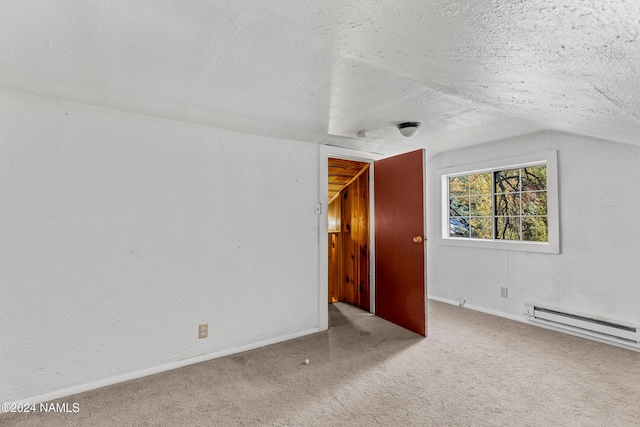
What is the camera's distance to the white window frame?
10.00 feet

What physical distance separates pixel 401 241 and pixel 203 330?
2.08 metres

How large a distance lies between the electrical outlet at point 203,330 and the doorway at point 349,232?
6.52 feet

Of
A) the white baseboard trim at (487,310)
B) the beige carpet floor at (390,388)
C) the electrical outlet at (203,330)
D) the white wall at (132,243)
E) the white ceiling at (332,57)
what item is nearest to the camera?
the white ceiling at (332,57)

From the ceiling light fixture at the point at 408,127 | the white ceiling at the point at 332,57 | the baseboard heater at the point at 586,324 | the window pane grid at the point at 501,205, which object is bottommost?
the baseboard heater at the point at 586,324

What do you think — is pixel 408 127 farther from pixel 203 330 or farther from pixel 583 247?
pixel 203 330

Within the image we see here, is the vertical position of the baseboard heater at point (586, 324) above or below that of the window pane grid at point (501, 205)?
below

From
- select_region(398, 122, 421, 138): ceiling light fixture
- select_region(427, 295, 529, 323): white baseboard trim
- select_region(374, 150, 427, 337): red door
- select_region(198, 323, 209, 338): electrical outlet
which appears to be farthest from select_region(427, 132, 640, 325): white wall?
select_region(198, 323, 209, 338): electrical outlet

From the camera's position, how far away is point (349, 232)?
4312mm

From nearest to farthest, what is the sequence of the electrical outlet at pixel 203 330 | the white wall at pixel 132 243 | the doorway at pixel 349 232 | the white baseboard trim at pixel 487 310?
the white wall at pixel 132 243
the electrical outlet at pixel 203 330
the white baseboard trim at pixel 487 310
the doorway at pixel 349 232

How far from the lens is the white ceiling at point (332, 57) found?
101 centimetres

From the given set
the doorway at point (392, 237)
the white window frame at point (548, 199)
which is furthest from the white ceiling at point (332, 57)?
the doorway at point (392, 237)

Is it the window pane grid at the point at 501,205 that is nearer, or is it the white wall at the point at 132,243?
the white wall at the point at 132,243

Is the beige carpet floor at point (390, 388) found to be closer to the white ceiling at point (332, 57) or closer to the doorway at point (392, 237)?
the doorway at point (392, 237)

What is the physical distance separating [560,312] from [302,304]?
8.30 ft
